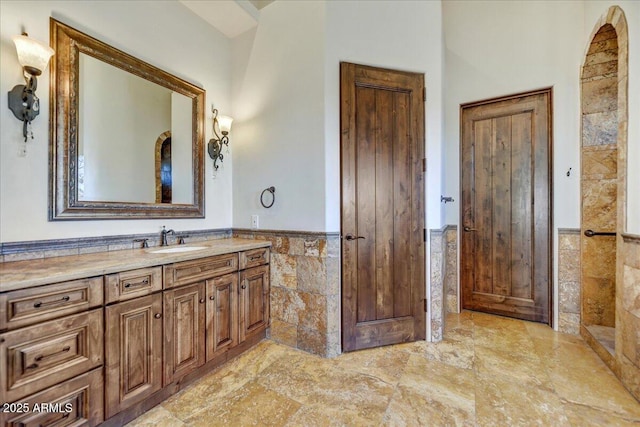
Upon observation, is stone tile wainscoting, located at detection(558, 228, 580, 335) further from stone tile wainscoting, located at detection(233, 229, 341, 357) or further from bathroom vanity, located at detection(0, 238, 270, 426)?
bathroom vanity, located at detection(0, 238, 270, 426)

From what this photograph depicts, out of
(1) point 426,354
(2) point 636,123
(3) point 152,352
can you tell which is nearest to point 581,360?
(1) point 426,354

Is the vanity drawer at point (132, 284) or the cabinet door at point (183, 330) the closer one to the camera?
the vanity drawer at point (132, 284)

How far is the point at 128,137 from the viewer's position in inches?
81.3

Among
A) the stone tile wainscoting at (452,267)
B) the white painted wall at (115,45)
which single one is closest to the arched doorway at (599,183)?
the stone tile wainscoting at (452,267)

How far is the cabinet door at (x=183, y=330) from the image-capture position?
1678mm

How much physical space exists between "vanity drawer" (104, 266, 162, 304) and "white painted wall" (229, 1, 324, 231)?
3.54ft

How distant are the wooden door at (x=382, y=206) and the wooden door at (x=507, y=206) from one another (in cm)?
108

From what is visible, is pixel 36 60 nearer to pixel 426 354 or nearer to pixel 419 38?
pixel 419 38

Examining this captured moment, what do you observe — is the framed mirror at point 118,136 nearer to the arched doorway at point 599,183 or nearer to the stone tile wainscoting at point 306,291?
the stone tile wainscoting at point 306,291

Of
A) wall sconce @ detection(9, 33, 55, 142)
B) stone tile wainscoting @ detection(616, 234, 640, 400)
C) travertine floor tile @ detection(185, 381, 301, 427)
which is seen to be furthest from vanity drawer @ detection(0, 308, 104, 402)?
stone tile wainscoting @ detection(616, 234, 640, 400)

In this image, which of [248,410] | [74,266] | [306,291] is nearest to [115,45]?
[74,266]

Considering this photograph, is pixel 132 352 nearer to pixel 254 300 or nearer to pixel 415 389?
pixel 254 300

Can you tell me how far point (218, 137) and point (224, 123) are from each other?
162 millimetres

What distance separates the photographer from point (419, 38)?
243 cm
